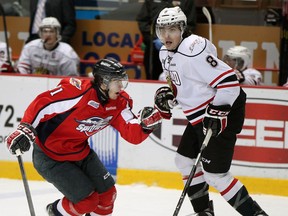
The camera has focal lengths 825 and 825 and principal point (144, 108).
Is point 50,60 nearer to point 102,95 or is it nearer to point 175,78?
point 175,78

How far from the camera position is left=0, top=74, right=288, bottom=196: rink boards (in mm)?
5812

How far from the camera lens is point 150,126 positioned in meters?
4.30

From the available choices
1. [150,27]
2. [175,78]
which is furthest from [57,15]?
[175,78]

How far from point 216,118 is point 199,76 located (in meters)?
0.25

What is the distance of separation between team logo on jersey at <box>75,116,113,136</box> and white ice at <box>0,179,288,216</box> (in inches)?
41.1

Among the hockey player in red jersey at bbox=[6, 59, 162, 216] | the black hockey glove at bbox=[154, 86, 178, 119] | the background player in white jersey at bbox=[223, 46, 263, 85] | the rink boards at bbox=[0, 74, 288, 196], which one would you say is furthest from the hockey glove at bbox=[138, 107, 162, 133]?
the background player in white jersey at bbox=[223, 46, 263, 85]

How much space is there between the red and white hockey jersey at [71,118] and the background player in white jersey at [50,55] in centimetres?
262

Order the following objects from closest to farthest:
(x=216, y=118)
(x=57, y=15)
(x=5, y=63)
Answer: (x=216, y=118), (x=5, y=63), (x=57, y=15)

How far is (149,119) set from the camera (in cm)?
430

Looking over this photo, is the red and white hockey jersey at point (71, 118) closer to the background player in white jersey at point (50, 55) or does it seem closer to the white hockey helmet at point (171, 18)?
the white hockey helmet at point (171, 18)

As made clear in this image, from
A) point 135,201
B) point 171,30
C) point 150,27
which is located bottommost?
point 135,201

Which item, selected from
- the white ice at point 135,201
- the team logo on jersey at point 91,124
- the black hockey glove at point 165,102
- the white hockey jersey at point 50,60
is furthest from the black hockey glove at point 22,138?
the white hockey jersey at point 50,60

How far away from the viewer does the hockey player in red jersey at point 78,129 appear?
13.8 feet

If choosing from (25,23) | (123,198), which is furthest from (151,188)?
(25,23)
